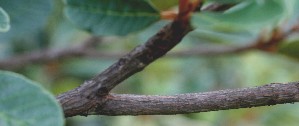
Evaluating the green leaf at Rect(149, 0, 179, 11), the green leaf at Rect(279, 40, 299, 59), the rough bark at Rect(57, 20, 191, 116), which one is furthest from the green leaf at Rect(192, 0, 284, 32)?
the green leaf at Rect(279, 40, 299, 59)

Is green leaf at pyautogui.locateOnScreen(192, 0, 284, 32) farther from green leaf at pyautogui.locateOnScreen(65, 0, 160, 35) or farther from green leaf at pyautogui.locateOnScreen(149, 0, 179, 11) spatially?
green leaf at pyautogui.locateOnScreen(149, 0, 179, 11)

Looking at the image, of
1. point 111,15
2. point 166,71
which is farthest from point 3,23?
point 166,71

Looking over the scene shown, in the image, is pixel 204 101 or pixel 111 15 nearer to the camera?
pixel 204 101

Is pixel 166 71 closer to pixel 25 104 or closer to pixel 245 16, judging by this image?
pixel 245 16

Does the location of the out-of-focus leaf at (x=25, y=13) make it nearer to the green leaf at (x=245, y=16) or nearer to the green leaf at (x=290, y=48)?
the green leaf at (x=245, y=16)

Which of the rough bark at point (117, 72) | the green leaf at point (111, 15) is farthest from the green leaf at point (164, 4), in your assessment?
the rough bark at point (117, 72)

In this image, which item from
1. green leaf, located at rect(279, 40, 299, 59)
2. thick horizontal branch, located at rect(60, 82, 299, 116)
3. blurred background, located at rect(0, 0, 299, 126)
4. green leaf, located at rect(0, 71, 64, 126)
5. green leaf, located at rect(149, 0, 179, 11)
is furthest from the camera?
blurred background, located at rect(0, 0, 299, 126)

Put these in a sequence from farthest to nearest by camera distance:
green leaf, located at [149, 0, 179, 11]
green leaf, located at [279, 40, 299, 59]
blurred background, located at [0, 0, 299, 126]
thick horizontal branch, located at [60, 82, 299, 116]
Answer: blurred background, located at [0, 0, 299, 126]
green leaf, located at [279, 40, 299, 59]
green leaf, located at [149, 0, 179, 11]
thick horizontal branch, located at [60, 82, 299, 116]

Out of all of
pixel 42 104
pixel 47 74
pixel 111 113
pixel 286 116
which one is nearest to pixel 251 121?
pixel 286 116
